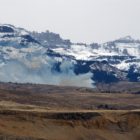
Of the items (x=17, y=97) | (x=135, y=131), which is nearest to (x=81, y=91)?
(x=17, y=97)

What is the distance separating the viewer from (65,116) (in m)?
73.7

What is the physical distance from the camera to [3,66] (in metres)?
196

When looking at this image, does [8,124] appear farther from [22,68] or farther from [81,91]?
[22,68]

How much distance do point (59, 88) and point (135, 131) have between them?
311 ft

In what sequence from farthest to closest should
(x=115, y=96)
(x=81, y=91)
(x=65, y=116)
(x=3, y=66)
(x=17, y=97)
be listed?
1. (x=3, y=66)
2. (x=81, y=91)
3. (x=115, y=96)
4. (x=17, y=97)
5. (x=65, y=116)

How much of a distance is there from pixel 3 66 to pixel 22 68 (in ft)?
25.1

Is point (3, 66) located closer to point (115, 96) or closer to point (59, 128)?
point (115, 96)

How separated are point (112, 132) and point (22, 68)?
423 ft

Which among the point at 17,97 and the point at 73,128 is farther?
the point at 17,97

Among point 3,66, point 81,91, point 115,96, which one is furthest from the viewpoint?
point 3,66

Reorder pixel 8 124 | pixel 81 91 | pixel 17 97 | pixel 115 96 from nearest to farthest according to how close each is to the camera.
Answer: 1. pixel 8 124
2. pixel 17 97
3. pixel 115 96
4. pixel 81 91

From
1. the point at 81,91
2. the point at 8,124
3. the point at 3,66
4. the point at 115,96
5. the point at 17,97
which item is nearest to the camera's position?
the point at 8,124

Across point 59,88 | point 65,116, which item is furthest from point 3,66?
point 65,116

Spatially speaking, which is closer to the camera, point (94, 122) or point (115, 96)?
point (94, 122)
